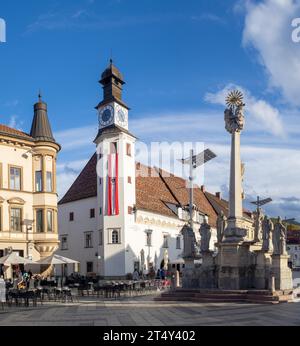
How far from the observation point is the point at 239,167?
88.2ft

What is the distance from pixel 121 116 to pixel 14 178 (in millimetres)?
17796

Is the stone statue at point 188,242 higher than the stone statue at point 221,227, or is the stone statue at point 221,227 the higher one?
the stone statue at point 221,227

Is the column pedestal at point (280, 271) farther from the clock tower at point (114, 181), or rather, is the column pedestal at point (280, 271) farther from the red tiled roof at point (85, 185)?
the red tiled roof at point (85, 185)

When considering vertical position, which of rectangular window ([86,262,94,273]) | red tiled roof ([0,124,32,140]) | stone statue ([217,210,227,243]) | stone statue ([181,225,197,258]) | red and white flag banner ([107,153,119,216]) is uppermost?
red tiled roof ([0,124,32,140])

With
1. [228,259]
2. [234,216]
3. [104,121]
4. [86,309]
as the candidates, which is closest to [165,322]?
[86,309]

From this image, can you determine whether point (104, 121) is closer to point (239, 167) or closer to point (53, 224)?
point (53, 224)

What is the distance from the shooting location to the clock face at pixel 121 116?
52.2 m

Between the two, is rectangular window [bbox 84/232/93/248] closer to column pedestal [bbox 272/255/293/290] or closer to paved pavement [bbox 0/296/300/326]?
paved pavement [bbox 0/296/300/326]

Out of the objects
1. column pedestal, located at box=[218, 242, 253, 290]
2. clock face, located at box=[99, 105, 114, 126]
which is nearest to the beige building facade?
clock face, located at box=[99, 105, 114, 126]

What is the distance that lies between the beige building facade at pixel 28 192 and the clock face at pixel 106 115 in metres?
12.9

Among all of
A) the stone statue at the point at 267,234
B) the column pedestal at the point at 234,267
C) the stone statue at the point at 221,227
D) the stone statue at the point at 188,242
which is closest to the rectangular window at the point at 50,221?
the stone statue at the point at 188,242

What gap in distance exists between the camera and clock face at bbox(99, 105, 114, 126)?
52.0 meters

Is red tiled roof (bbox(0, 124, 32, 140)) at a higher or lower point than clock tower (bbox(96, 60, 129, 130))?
lower

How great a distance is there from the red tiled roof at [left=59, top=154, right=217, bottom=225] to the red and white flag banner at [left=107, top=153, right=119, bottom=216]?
3.16m
